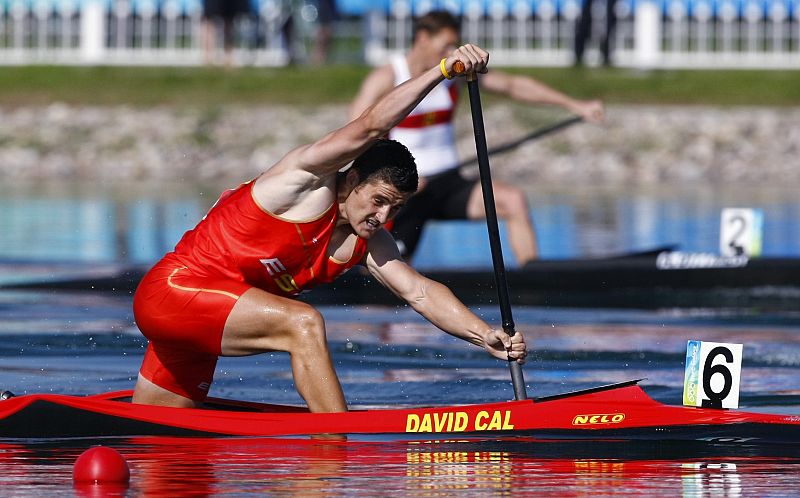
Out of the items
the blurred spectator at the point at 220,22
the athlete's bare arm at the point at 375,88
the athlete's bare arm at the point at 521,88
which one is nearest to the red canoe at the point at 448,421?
the athlete's bare arm at the point at 375,88

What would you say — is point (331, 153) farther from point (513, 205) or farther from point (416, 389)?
point (513, 205)

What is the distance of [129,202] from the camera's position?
61.2ft

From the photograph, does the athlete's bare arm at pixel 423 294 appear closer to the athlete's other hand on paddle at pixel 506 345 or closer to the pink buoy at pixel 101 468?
the athlete's other hand on paddle at pixel 506 345

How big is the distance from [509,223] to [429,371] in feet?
8.11

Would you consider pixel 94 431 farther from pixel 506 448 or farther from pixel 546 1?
pixel 546 1

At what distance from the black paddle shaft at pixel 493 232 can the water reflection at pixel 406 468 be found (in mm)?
433

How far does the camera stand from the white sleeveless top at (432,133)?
10484 mm

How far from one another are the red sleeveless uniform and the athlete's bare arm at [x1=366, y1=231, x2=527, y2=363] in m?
0.14

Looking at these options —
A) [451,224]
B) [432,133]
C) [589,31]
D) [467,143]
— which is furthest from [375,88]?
[589,31]

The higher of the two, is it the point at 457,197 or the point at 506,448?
the point at 457,197

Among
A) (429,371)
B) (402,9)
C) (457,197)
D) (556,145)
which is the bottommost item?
(429,371)

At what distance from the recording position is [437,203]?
34.8 feet

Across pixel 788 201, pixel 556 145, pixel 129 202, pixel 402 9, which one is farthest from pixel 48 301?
pixel 402 9

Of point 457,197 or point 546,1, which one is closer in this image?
point 457,197
